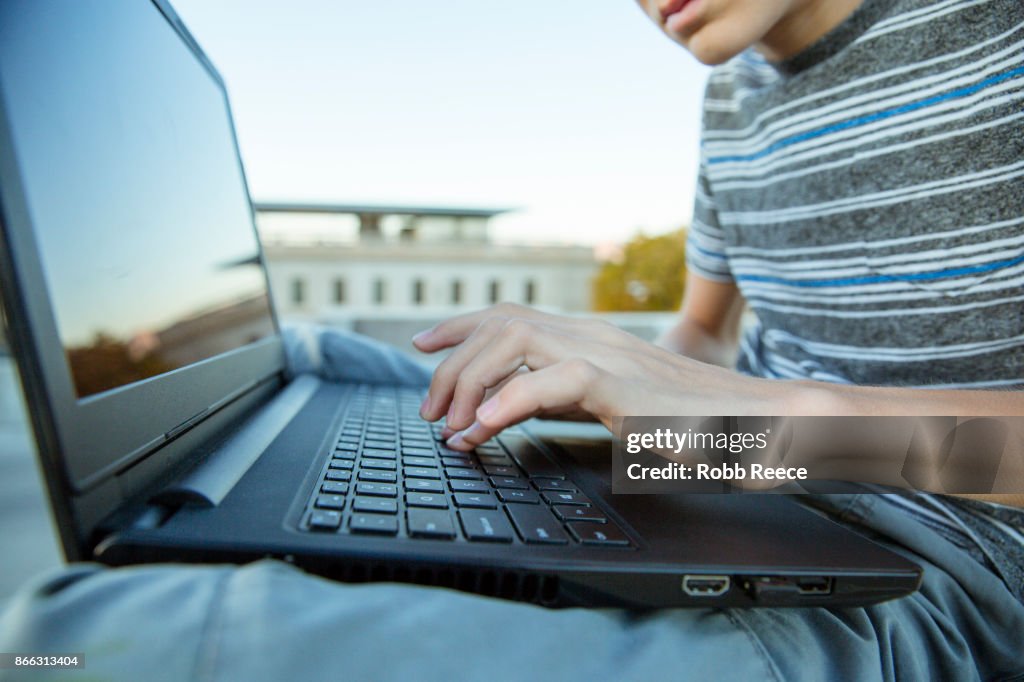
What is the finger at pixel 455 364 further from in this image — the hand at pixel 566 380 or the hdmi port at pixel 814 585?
the hdmi port at pixel 814 585

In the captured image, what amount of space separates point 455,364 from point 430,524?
161mm

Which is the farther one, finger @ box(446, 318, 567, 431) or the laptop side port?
finger @ box(446, 318, 567, 431)

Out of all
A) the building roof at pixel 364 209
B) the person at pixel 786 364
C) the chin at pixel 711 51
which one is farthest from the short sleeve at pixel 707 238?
the building roof at pixel 364 209

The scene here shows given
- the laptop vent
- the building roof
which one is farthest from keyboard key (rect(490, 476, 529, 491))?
the building roof

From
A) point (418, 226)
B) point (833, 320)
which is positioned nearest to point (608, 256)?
point (418, 226)

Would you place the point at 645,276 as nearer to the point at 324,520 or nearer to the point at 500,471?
the point at 500,471

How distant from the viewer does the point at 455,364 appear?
438 mm

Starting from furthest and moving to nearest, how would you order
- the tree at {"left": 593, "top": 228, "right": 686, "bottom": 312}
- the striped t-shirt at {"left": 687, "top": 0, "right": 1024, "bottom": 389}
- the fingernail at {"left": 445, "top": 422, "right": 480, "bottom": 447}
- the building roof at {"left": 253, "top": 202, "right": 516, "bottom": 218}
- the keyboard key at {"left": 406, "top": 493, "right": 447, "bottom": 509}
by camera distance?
the building roof at {"left": 253, "top": 202, "right": 516, "bottom": 218}, the tree at {"left": 593, "top": 228, "right": 686, "bottom": 312}, the striped t-shirt at {"left": 687, "top": 0, "right": 1024, "bottom": 389}, the fingernail at {"left": 445, "top": 422, "right": 480, "bottom": 447}, the keyboard key at {"left": 406, "top": 493, "right": 447, "bottom": 509}

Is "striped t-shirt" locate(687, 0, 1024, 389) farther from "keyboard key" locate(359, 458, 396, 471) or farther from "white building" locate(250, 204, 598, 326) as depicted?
"white building" locate(250, 204, 598, 326)

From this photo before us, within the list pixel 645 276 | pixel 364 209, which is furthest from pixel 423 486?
pixel 364 209

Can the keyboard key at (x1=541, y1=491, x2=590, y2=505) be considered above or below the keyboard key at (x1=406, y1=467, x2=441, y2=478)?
below

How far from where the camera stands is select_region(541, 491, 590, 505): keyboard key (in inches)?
14.3

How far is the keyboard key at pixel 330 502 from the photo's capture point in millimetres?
306

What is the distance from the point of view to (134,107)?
420mm
